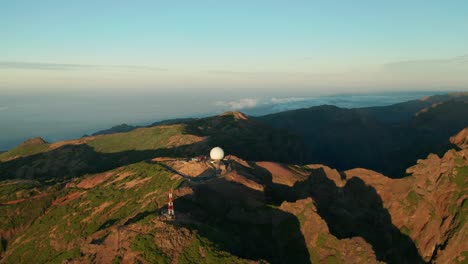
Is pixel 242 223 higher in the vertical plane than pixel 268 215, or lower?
lower

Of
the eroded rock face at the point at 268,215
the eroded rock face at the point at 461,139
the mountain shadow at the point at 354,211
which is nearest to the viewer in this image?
the eroded rock face at the point at 268,215

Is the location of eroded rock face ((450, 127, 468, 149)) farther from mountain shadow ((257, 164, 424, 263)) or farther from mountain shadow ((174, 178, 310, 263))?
mountain shadow ((174, 178, 310, 263))

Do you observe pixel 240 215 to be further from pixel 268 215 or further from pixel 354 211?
pixel 354 211

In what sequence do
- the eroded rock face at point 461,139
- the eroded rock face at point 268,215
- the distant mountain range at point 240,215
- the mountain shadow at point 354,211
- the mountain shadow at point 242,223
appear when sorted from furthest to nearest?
the eroded rock face at point 461,139
the mountain shadow at point 354,211
the mountain shadow at point 242,223
the eroded rock face at point 268,215
the distant mountain range at point 240,215

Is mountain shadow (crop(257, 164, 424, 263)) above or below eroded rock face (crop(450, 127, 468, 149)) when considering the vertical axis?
below

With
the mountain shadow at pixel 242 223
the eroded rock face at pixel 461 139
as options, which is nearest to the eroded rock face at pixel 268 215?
the mountain shadow at pixel 242 223

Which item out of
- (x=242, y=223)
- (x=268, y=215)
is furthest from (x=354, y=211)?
(x=242, y=223)

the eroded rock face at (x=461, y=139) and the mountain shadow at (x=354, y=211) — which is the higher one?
the eroded rock face at (x=461, y=139)

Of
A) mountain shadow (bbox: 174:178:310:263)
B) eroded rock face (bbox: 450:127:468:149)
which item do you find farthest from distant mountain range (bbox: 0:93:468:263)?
eroded rock face (bbox: 450:127:468:149)

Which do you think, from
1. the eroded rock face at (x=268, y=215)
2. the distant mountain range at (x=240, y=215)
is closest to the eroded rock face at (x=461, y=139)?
the distant mountain range at (x=240, y=215)

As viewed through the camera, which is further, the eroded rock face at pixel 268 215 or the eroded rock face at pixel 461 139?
the eroded rock face at pixel 461 139

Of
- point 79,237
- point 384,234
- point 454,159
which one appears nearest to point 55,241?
point 79,237

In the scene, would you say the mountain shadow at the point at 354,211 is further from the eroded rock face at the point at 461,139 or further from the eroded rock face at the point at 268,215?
the eroded rock face at the point at 461,139
